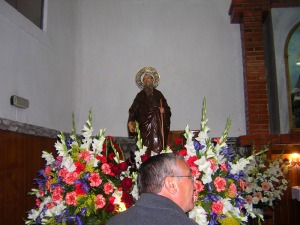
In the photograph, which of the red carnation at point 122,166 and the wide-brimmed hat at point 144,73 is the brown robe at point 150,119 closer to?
the wide-brimmed hat at point 144,73

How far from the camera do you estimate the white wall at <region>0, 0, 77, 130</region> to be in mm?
4270

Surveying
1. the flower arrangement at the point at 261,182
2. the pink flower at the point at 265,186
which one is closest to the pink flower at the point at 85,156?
the flower arrangement at the point at 261,182

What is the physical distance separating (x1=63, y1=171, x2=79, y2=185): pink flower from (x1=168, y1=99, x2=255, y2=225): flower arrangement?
85 cm

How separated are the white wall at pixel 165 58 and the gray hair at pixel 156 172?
484 cm

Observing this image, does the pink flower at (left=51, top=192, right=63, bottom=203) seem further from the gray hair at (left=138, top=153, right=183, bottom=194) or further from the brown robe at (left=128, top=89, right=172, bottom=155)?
the brown robe at (left=128, top=89, right=172, bottom=155)

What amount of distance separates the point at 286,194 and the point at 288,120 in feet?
4.51

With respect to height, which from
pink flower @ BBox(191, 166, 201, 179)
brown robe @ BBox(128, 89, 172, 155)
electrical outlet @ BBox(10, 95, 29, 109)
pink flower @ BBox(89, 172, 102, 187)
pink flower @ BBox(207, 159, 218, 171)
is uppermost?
electrical outlet @ BBox(10, 95, 29, 109)

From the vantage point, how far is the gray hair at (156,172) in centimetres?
173

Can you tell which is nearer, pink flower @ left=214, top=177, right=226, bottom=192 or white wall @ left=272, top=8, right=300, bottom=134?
pink flower @ left=214, top=177, right=226, bottom=192

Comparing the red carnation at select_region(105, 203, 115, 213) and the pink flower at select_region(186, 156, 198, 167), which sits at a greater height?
the pink flower at select_region(186, 156, 198, 167)

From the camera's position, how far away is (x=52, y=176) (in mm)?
3172

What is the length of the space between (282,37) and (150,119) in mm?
3364

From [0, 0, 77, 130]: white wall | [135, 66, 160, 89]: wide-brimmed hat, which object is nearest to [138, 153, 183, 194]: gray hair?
[0, 0, 77, 130]: white wall

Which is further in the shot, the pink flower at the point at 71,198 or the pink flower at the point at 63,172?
the pink flower at the point at 63,172
